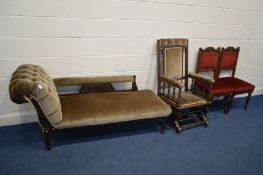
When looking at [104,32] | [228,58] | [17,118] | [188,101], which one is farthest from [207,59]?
[17,118]

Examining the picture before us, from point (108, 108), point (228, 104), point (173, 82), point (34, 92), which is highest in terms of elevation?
point (34, 92)

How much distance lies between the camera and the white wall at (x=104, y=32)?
2.38 meters

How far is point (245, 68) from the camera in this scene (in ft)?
12.0

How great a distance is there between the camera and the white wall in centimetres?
238

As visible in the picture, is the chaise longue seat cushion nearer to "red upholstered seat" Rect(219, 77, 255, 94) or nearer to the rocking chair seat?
the rocking chair seat

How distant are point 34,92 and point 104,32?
1.13 metres

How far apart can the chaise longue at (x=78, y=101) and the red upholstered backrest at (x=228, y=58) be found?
1.24 m

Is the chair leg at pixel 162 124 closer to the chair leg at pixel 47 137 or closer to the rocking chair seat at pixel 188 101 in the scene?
the rocking chair seat at pixel 188 101

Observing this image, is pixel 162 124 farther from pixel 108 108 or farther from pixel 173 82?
pixel 108 108

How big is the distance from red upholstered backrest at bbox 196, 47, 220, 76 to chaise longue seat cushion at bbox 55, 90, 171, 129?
90 centimetres

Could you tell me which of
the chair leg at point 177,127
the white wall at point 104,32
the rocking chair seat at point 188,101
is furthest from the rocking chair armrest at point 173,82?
the chair leg at point 177,127

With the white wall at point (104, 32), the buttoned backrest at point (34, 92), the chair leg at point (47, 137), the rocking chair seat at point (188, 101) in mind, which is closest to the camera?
the buttoned backrest at point (34, 92)

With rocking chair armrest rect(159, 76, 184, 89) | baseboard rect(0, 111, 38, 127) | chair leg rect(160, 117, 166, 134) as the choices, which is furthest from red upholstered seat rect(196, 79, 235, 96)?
baseboard rect(0, 111, 38, 127)

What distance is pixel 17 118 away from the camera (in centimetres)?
268
